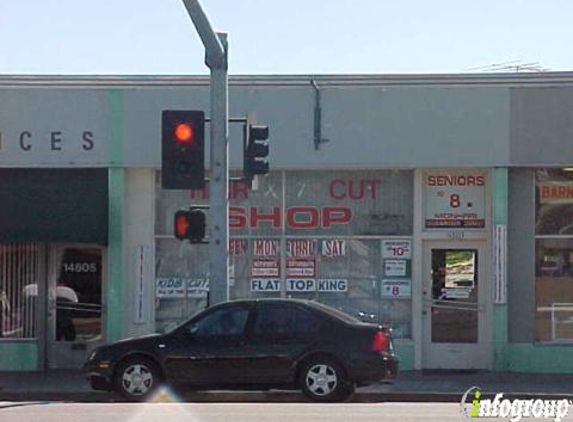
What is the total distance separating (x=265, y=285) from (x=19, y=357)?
4466 millimetres

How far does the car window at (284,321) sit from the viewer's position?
16797mm

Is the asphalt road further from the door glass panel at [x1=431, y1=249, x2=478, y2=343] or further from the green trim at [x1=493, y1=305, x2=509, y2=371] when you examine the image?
the door glass panel at [x1=431, y1=249, x2=478, y2=343]

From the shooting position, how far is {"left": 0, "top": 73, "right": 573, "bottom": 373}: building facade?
20.5 meters

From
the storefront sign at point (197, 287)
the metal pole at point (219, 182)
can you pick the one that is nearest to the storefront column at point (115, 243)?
the storefront sign at point (197, 287)

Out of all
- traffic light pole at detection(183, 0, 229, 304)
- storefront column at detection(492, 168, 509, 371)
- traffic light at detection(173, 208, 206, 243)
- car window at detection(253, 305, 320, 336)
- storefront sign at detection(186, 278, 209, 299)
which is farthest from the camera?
storefront sign at detection(186, 278, 209, 299)

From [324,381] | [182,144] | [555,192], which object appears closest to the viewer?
[324,381]

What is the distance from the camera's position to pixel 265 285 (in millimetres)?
21109

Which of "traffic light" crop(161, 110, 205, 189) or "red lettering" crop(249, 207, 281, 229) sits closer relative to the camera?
"traffic light" crop(161, 110, 205, 189)

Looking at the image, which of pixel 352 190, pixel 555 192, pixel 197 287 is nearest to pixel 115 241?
pixel 197 287

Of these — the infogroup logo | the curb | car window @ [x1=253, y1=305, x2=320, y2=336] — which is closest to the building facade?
the curb

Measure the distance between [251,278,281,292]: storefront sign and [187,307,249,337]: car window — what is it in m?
4.17

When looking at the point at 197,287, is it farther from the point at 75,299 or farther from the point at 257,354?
the point at 257,354

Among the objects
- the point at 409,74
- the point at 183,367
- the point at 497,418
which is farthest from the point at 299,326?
the point at 409,74

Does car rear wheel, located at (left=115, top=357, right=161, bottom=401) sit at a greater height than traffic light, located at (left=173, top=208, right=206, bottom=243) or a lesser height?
lesser
